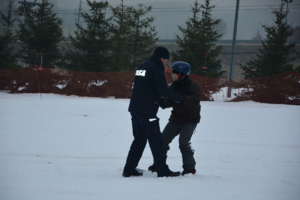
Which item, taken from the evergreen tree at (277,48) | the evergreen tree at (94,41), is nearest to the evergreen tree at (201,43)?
the evergreen tree at (277,48)

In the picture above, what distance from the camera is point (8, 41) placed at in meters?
22.3

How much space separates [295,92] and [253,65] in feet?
16.8

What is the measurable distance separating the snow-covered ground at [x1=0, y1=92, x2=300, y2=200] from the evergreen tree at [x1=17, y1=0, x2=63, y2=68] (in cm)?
1332

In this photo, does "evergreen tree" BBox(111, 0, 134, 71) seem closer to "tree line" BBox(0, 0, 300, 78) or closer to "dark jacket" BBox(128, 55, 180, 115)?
"tree line" BBox(0, 0, 300, 78)

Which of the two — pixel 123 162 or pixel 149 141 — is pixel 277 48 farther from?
pixel 149 141

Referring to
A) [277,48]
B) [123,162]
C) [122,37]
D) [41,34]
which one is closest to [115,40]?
[122,37]

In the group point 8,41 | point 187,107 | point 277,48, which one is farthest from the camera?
point 8,41

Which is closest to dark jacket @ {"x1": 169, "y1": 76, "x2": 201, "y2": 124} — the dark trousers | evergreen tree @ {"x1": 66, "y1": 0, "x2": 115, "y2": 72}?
the dark trousers

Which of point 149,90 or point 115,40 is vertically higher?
point 115,40

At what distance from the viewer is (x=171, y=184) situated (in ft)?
10.1

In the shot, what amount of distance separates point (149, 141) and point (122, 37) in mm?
17623

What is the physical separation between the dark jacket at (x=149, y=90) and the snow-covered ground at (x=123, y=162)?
96cm

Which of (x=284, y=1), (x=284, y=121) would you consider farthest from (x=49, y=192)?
(x=284, y=1)

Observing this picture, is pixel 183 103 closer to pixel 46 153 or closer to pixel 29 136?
pixel 46 153
